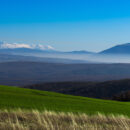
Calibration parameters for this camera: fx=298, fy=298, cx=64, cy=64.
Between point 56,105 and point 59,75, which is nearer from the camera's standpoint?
point 56,105

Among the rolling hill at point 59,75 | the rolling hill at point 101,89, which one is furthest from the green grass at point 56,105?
the rolling hill at point 59,75

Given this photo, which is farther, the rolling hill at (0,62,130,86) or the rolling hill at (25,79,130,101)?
the rolling hill at (0,62,130,86)

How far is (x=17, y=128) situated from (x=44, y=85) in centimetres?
6366

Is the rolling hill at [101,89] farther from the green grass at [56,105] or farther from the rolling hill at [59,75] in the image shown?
the green grass at [56,105]

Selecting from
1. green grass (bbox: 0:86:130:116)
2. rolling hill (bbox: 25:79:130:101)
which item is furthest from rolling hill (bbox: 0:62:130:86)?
green grass (bbox: 0:86:130:116)

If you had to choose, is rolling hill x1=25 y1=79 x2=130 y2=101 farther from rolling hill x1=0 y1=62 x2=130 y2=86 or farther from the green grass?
the green grass

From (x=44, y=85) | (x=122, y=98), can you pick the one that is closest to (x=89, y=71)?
(x=44, y=85)

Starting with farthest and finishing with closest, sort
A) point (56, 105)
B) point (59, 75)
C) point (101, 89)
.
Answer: point (59, 75) → point (101, 89) → point (56, 105)

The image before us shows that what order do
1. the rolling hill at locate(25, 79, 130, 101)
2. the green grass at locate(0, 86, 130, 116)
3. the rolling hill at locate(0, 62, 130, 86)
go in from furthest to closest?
the rolling hill at locate(0, 62, 130, 86), the rolling hill at locate(25, 79, 130, 101), the green grass at locate(0, 86, 130, 116)

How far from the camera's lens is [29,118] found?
7988 millimetres

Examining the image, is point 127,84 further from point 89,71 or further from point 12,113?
point 89,71

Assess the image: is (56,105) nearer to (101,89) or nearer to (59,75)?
(101,89)

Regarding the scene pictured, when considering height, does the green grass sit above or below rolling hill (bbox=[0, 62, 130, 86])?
above

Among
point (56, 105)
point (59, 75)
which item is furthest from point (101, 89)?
point (59, 75)
